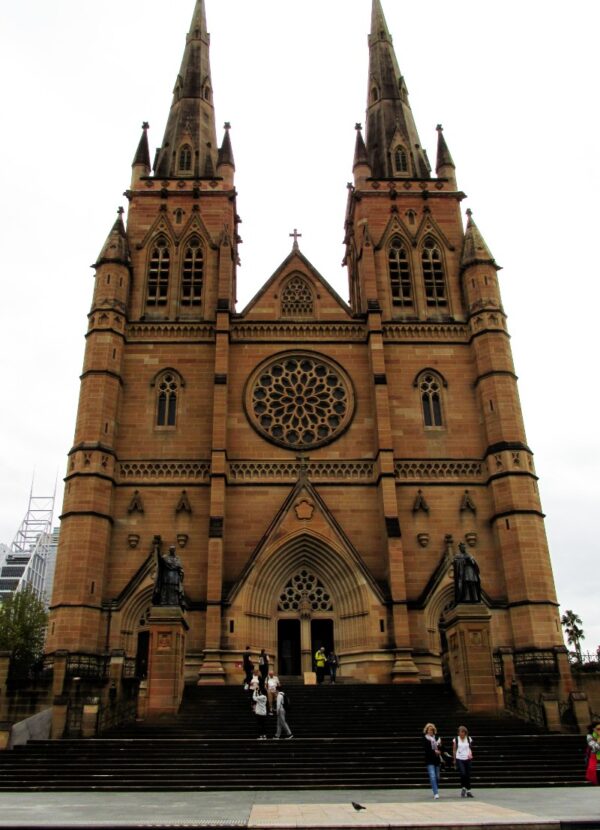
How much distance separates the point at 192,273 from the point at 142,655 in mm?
17315

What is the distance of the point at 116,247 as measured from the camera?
33.7 metres

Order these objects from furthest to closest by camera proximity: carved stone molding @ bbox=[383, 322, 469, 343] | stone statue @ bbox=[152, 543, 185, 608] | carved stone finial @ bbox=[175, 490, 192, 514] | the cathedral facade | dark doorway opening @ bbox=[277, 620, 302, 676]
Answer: carved stone molding @ bbox=[383, 322, 469, 343] < carved stone finial @ bbox=[175, 490, 192, 514] < dark doorway opening @ bbox=[277, 620, 302, 676] < the cathedral facade < stone statue @ bbox=[152, 543, 185, 608]

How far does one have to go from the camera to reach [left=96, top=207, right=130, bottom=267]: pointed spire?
33250 millimetres

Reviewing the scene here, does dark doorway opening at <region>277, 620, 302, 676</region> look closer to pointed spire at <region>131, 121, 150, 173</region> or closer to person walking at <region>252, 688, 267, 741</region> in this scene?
person walking at <region>252, 688, 267, 741</region>

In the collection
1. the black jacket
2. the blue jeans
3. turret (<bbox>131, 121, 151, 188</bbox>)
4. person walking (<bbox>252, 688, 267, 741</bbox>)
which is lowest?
the blue jeans

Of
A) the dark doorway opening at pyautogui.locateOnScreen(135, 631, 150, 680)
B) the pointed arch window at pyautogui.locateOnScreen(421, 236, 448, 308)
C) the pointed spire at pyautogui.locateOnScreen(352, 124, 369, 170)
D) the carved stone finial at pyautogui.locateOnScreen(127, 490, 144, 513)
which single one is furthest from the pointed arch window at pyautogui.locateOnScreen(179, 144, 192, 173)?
the dark doorway opening at pyautogui.locateOnScreen(135, 631, 150, 680)

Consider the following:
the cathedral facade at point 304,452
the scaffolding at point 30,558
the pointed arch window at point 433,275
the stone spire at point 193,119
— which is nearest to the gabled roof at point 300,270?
the cathedral facade at point 304,452

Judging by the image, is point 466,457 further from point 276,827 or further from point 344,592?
point 276,827

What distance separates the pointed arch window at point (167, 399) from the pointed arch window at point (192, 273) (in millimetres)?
4211

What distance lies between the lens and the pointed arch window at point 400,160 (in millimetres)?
38438

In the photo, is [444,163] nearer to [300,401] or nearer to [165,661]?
[300,401]

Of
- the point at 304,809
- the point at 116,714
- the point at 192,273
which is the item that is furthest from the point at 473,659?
the point at 192,273

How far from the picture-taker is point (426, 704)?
70.6 ft

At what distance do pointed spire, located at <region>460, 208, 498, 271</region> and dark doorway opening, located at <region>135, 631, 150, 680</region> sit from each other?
70.4ft
